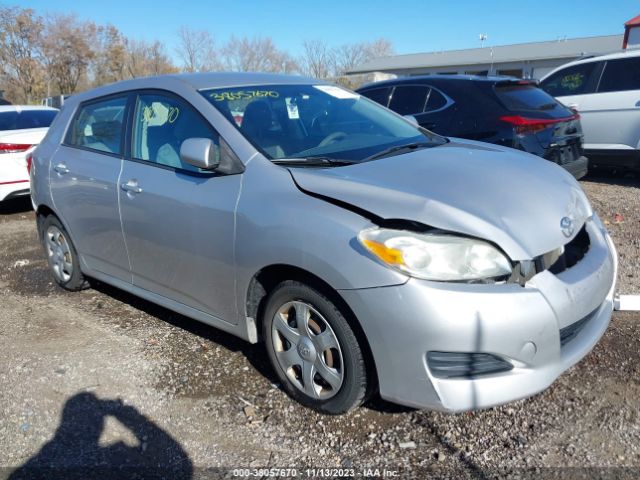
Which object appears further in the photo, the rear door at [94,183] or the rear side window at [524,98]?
the rear side window at [524,98]

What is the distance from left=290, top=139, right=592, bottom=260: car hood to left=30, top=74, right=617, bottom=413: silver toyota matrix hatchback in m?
0.01

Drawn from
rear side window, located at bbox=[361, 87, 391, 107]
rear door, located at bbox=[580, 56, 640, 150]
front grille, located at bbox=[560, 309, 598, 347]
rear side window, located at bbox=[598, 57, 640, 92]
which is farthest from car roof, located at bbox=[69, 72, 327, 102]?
rear side window, located at bbox=[598, 57, 640, 92]

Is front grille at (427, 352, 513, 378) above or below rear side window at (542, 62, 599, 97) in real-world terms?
below

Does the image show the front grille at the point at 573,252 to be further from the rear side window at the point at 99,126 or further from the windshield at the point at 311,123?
the rear side window at the point at 99,126

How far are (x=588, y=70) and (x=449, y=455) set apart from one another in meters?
7.27

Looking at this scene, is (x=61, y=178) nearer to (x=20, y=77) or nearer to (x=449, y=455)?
(x=449, y=455)

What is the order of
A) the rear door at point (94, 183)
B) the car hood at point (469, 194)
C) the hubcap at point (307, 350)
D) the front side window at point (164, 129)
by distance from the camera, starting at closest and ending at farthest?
1. the car hood at point (469, 194)
2. the hubcap at point (307, 350)
3. the front side window at point (164, 129)
4. the rear door at point (94, 183)

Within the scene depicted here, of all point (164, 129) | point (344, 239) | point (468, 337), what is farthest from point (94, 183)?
point (468, 337)

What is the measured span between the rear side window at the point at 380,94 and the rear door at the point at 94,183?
386 centimetres

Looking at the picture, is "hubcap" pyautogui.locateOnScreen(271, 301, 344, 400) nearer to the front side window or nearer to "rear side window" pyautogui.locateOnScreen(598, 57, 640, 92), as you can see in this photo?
the front side window

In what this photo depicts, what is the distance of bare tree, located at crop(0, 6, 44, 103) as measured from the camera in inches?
1577

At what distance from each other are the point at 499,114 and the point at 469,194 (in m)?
3.86

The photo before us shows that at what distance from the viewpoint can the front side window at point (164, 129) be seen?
11.0 ft

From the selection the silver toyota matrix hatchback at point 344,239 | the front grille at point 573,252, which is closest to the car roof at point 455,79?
the silver toyota matrix hatchback at point 344,239
